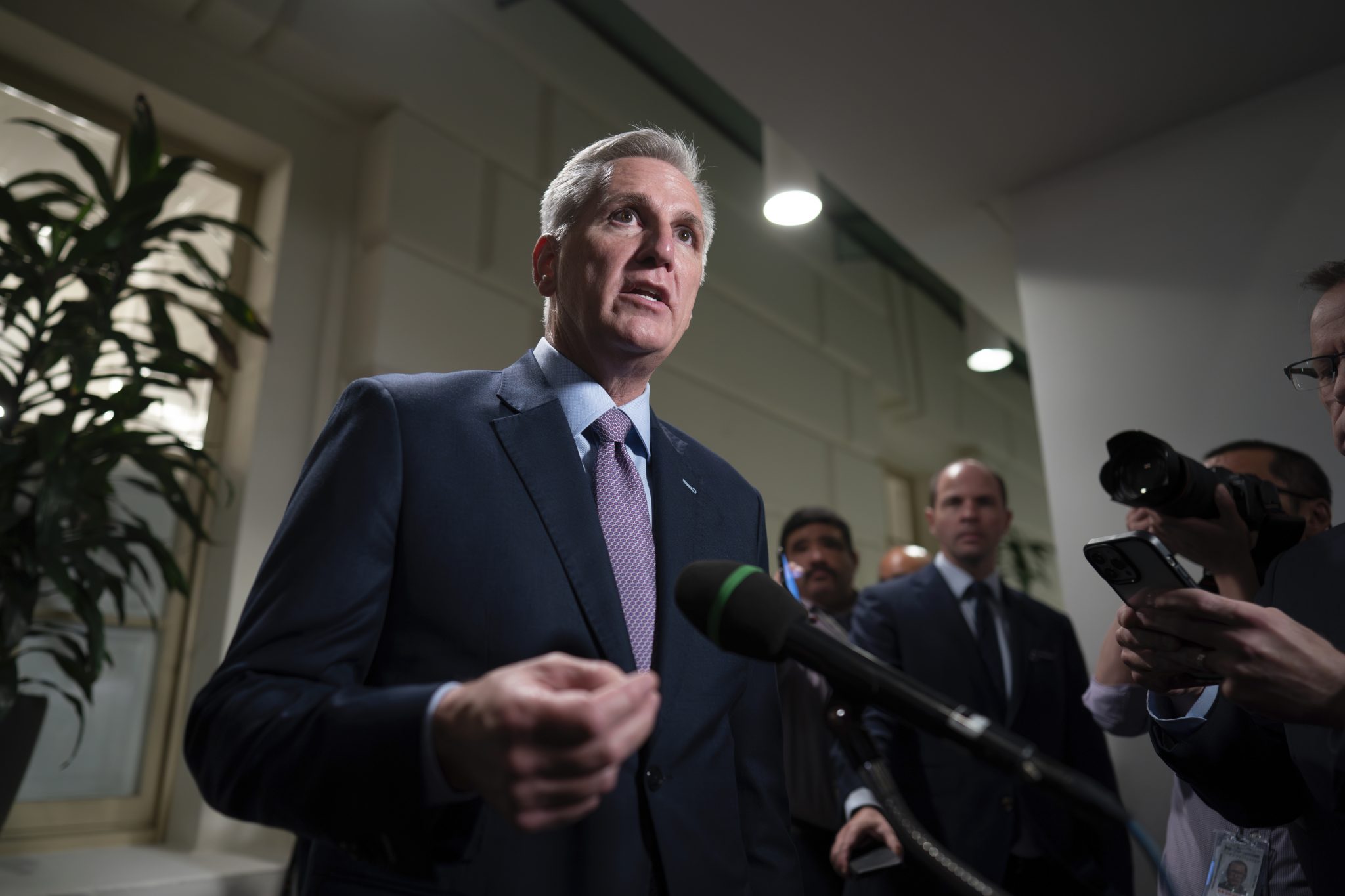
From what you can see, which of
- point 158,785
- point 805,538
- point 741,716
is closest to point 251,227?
point 158,785

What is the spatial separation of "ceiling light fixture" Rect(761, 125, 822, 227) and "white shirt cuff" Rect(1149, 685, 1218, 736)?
217 centimetres

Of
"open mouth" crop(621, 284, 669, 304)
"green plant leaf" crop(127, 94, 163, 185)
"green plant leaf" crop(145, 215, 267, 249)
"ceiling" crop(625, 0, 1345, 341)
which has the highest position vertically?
"ceiling" crop(625, 0, 1345, 341)

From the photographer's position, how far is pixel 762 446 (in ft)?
13.7

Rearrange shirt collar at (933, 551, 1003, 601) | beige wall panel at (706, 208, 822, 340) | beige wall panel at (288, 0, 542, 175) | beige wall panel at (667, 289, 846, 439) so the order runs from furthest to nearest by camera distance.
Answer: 1. beige wall panel at (706, 208, 822, 340)
2. beige wall panel at (667, 289, 846, 439)
3. beige wall panel at (288, 0, 542, 175)
4. shirt collar at (933, 551, 1003, 601)

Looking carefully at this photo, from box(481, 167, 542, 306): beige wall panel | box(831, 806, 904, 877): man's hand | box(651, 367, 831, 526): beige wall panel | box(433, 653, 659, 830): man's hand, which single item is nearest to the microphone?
box(433, 653, 659, 830): man's hand

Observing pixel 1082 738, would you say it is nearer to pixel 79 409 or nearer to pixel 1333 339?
pixel 1333 339

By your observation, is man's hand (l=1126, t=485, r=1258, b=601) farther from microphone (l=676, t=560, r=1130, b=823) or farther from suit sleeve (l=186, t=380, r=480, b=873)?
suit sleeve (l=186, t=380, r=480, b=873)

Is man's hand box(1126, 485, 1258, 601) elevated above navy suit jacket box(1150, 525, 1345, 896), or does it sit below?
above

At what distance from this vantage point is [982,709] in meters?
2.08

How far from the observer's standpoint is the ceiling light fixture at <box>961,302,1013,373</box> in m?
4.48

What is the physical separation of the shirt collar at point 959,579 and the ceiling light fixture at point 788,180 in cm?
134

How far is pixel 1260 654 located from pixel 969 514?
1.81 metres

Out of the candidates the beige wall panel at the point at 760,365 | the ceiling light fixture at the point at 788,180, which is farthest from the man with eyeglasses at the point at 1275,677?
the beige wall panel at the point at 760,365

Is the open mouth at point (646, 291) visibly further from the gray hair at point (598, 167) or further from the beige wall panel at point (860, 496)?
the beige wall panel at point (860, 496)
